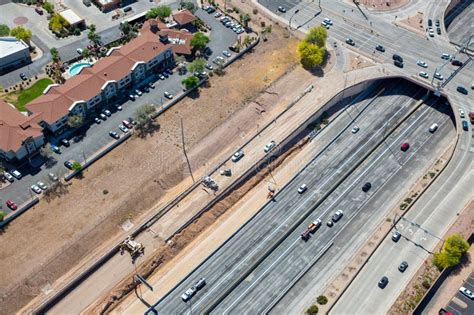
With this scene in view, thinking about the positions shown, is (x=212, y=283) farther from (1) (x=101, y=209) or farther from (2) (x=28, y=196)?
(2) (x=28, y=196)

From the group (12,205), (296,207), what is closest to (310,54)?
(296,207)

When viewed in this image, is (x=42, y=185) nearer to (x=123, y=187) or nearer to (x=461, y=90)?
(x=123, y=187)

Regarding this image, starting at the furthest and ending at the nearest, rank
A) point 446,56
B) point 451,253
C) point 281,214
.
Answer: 1. point 446,56
2. point 281,214
3. point 451,253

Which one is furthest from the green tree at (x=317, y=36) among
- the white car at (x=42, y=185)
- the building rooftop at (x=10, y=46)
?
the white car at (x=42, y=185)

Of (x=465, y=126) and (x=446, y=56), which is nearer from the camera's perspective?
(x=465, y=126)

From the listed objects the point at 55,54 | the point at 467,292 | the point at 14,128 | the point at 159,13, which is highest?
the point at 467,292

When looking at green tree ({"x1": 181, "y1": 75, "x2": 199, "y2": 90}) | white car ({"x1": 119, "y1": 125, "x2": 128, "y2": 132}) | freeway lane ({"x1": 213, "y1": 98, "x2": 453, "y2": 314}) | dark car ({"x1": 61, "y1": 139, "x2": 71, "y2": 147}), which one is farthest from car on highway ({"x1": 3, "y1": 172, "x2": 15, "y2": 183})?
freeway lane ({"x1": 213, "y1": 98, "x2": 453, "y2": 314})

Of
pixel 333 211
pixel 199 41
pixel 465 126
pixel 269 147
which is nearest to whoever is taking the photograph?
pixel 333 211

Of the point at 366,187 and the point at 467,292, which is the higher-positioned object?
the point at 467,292
